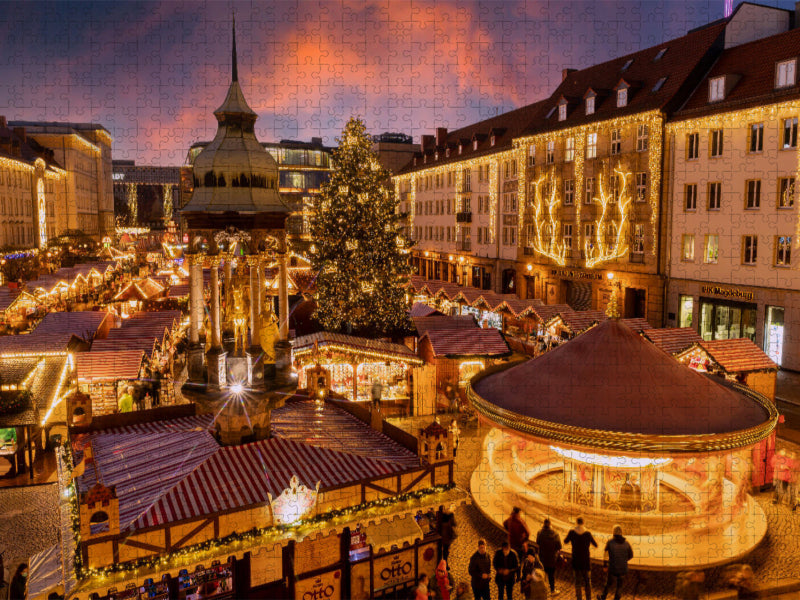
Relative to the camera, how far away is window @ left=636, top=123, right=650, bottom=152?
34.2m

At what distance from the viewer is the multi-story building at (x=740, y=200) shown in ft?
88.0

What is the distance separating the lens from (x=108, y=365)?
1892 cm

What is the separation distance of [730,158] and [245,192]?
84.8 ft

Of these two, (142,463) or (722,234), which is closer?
(142,463)

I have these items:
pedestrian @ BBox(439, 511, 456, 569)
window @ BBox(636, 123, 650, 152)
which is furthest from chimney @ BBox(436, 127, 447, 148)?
pedestrian @ BBox(439, 511, 456, 569)

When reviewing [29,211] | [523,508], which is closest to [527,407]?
[523,508]

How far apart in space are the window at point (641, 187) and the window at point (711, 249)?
4.66 m

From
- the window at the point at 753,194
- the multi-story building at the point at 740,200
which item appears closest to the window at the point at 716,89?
the multi-story building at the point at 740,200

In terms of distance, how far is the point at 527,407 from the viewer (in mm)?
12930

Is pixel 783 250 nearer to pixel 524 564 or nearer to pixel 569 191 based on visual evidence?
pixel 569 191

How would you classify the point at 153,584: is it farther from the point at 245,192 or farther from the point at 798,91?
the point at 798,91

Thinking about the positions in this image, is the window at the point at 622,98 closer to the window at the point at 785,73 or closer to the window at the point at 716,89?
the window at the point at 716,89

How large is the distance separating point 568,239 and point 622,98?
29.2ft

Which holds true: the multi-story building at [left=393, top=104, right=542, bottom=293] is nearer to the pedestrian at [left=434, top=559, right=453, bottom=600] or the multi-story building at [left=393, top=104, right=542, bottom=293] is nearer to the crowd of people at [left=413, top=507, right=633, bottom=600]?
the crowd of people at [left=413, top=507, right=633, bottom=600]
